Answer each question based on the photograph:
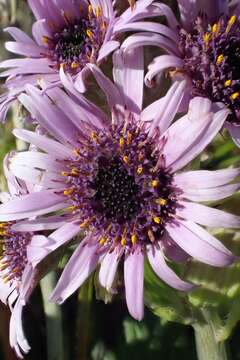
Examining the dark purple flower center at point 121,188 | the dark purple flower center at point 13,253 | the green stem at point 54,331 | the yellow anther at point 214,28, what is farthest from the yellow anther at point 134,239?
the green stem at point 54,331

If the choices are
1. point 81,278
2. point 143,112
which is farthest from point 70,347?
point 143,112

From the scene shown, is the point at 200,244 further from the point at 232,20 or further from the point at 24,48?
the point at 24,48

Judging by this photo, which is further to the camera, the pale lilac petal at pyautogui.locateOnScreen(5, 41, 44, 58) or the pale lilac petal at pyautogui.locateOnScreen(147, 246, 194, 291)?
the pale lilac petal at pyautogui.locateOnScreen(5, 41, 44, 58)

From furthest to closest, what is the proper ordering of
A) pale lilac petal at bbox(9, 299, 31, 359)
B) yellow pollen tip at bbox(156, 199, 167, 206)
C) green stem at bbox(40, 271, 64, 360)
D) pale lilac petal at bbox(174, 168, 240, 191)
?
green stem at bbox(40, 271, 64, 360) < pale lilac petal at bbox(9, 299, 31, 359) < yellow pollen tip at bbox(156, 199, 167, 206) < pale lilac petal at bbox(174, 168, 240, 191)

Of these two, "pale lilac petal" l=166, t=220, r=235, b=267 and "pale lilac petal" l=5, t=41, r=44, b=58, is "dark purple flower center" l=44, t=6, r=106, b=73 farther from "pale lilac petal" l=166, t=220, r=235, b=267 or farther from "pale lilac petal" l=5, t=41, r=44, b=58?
"pale lilac petal" l=166, t=220, r=235, b=267

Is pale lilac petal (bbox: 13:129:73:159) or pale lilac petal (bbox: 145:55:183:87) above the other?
pale lilac petal (bbox: 145:55:183:87)

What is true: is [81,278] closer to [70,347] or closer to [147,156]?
[147,156]

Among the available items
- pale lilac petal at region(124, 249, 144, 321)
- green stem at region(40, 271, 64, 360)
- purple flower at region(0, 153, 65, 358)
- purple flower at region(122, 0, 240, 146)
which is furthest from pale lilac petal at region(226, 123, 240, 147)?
green stem at region(40, 271, 64, 360)
